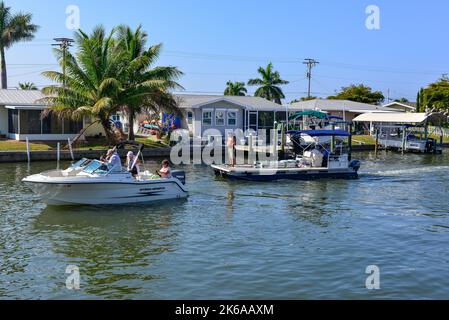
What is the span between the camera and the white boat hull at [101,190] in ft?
64.7

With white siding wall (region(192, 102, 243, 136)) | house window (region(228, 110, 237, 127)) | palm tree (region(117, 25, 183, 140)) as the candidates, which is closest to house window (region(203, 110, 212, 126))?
white siding wall (region(192, 102, 243, 136))

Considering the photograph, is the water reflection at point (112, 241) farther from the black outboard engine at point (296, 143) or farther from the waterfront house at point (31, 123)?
the waterfront house at point (31, 123)

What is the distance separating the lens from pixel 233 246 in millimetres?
15836

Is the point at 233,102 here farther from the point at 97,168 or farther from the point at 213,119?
Answer: the point at 97,168

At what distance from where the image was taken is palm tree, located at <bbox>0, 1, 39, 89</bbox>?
55156 mm

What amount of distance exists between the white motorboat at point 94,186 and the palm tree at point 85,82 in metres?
18.0

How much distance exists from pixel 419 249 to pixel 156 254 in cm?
748

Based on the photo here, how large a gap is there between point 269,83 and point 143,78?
32.1 m

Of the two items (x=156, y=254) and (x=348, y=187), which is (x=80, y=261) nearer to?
(x=156, y=254)

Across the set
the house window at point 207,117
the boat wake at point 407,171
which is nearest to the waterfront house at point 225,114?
the house window at point 207,117

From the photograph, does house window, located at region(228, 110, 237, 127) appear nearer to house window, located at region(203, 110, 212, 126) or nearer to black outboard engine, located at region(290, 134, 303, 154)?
house window, located at region(203, 110, 212, 126)

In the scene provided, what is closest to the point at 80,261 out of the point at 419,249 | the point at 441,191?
the point at 419,249

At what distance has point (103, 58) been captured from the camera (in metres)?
39.8

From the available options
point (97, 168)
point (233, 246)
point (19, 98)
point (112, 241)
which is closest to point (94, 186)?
point (97, 168)
